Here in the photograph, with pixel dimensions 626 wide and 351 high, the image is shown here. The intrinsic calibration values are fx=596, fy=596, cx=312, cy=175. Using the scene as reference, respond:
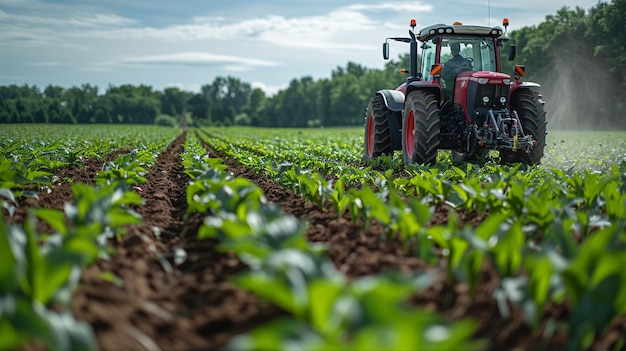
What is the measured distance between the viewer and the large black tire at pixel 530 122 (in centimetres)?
909

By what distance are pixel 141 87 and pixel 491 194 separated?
448 ft

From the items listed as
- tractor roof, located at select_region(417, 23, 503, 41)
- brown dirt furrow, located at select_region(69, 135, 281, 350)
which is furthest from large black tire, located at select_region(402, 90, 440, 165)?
brown dirt furrow, located at select_region(69, 135, 281, 350)

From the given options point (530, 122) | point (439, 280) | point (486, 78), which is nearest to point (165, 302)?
point (439, 280)

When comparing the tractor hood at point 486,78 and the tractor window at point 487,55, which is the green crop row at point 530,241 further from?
the tractor window at point 487,55

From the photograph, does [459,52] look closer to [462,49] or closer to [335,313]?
[462,49]

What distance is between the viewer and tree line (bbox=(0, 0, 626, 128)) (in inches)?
1591

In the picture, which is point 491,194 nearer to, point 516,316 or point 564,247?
point 564,247

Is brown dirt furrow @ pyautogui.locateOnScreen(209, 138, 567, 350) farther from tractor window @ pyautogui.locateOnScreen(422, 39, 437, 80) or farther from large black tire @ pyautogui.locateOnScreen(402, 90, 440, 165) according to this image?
tractor window @ pyautogui.locateOnScreen(422, 39, 437, 80)

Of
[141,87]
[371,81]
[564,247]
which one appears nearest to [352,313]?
[564,247]

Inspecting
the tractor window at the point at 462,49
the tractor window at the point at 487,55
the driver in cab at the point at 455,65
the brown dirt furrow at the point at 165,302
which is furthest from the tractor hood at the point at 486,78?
the brown dirt furrow at the point at 165,302

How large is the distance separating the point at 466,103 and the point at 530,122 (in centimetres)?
101

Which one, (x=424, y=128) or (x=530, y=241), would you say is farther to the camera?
(x=424, y=128)

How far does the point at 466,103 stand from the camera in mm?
9133

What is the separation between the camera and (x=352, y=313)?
1.82 metres
